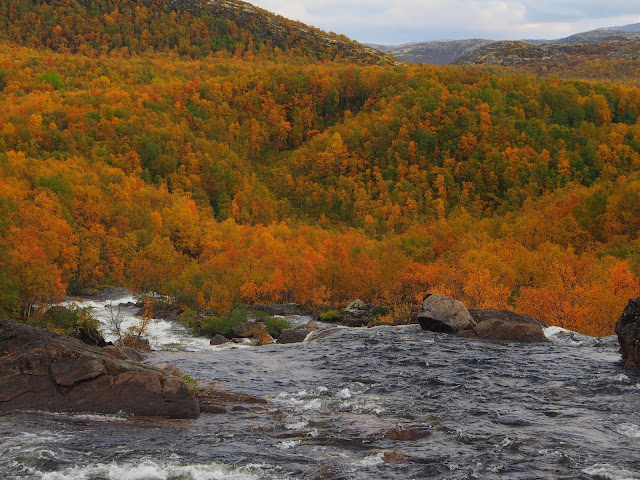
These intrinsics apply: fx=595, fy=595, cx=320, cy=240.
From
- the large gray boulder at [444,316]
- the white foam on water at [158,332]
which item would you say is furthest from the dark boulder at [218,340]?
the large gray boulder at [444,316]

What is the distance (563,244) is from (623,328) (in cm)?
6260

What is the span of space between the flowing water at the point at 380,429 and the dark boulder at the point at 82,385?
0.66 m

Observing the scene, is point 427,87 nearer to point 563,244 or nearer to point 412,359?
point 563,244

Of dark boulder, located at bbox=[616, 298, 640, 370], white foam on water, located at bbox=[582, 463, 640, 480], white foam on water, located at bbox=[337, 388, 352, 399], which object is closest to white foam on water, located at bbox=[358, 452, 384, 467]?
white foam on water, located at bbox=[582, 463, 640, 480]

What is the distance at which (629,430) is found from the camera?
68.5ft

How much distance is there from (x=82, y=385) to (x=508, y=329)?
93.1ft

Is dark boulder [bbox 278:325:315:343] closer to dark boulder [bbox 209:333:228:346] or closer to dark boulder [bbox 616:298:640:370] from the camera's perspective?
dark boulder [bbox 209:333:228:346]

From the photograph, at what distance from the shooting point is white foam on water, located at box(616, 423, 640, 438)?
66.9 ft

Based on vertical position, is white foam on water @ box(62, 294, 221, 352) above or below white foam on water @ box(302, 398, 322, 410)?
below

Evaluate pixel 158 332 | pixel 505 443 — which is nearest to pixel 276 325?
pixel 158 332

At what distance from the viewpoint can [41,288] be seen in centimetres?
4444

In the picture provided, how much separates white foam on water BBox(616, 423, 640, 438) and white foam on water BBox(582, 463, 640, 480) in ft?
11.5

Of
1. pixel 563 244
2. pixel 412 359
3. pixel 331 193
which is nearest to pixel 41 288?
pixel 412 359

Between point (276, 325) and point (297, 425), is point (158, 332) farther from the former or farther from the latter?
point (297, 425)
